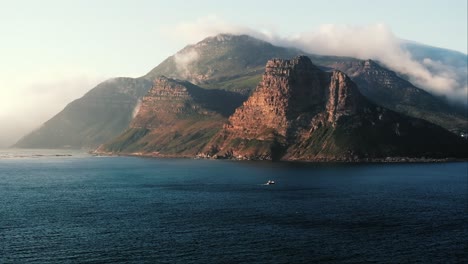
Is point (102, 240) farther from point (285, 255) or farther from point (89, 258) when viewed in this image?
point (285, 255)

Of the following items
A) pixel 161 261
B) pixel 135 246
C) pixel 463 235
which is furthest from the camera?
pixel 463 235

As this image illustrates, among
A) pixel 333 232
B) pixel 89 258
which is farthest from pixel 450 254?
pixel 89 258

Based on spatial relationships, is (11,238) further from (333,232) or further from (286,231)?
(333,232)

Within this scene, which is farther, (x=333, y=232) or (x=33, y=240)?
(x=333, y=232)

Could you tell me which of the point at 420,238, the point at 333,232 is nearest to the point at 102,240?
the point at 333,232

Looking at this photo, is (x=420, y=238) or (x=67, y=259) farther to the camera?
(x=420, y=238)

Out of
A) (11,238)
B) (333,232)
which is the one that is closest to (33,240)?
(11,238)

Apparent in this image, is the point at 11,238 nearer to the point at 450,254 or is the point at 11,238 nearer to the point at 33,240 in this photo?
the point at 33,240

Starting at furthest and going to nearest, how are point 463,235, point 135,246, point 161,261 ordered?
point 463,235, point 135,246, point 161,261
